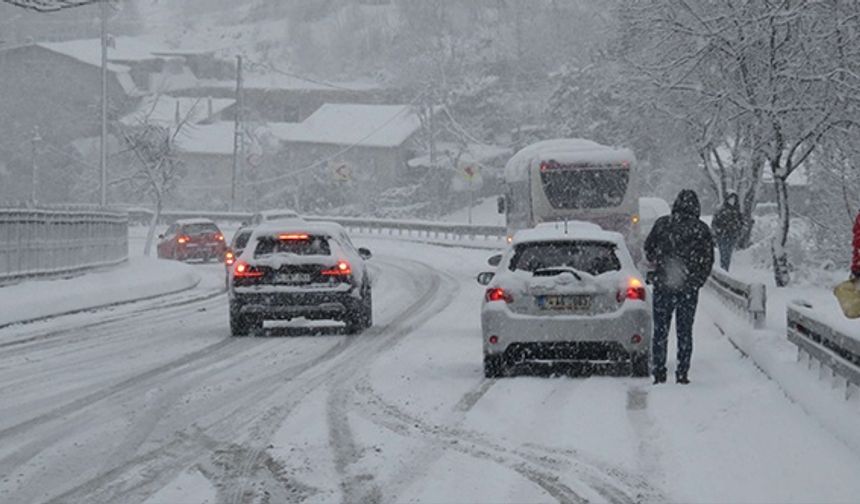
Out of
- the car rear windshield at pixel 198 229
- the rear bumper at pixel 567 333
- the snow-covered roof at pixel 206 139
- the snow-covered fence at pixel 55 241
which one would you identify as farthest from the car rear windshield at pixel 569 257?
the snow-covered roof at pixel 206 139

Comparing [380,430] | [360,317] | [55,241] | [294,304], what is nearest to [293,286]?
[294,304]

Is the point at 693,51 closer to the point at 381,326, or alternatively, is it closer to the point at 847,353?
the point at 381,326

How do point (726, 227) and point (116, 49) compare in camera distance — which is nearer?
point (726, 227)

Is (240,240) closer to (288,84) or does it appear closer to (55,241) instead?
(55,241)

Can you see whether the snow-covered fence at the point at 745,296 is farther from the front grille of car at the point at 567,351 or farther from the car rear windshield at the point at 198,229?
the car rear windshield at the point at 198,229

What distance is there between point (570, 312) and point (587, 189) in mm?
18978

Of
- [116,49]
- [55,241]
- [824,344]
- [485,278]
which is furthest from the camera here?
[116,49]

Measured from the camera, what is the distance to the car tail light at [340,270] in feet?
64.5

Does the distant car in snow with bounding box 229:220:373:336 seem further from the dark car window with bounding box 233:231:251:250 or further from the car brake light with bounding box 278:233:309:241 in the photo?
the dark car window with bounding box 233:231:251:250

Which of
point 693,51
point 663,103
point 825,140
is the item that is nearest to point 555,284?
point 693,51

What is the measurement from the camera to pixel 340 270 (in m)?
19.7

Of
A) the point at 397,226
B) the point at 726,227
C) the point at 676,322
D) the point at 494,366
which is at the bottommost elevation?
the point at 494,366

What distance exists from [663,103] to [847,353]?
73.2 feet

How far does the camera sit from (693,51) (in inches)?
1066
